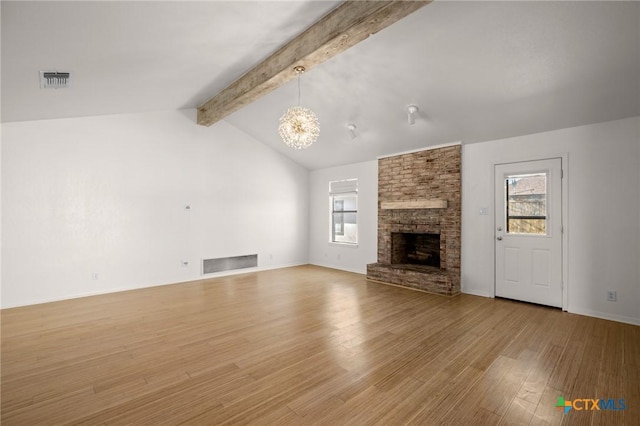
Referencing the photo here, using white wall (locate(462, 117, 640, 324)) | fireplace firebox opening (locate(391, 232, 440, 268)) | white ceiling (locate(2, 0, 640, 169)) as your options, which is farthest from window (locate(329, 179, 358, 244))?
white wall (locate(462, 117, 640, 324))

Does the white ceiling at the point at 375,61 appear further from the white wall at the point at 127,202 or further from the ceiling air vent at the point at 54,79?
the white wall at the point at 127,202

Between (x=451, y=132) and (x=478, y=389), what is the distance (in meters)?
3.95

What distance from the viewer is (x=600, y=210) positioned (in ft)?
12.7

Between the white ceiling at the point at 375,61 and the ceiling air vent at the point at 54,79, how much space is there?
0.32 feet

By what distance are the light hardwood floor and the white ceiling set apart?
281cm

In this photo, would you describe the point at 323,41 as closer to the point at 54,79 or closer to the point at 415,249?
the point at 54,79

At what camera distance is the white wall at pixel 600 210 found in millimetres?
3668

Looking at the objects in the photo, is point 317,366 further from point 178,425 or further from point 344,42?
point 344,42

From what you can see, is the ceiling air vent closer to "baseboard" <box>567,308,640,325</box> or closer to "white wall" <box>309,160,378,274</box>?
"white wall" <box>309,160,378,274</box>

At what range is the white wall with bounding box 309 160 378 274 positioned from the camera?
669 cm

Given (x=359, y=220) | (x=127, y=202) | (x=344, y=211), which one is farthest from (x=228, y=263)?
(x=359, y=220)

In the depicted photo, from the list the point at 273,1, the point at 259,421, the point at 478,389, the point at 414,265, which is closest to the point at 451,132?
the point at 414,265

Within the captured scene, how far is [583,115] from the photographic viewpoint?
152 inches

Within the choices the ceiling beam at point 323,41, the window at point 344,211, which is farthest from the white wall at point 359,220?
the ceiling beam at point 323,41
